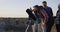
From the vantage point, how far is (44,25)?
8.27 metres

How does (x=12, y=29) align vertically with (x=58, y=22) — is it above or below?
below

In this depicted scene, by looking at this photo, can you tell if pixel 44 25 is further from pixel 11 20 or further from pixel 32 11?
pixel 11 20

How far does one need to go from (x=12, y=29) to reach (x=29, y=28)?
68.2 inches

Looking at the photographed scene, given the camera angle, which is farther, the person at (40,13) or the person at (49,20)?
the person at (49,20)

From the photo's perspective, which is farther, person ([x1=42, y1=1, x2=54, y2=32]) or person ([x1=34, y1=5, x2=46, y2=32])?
person ([x1=42, y1=1, x2=54, y2=32])

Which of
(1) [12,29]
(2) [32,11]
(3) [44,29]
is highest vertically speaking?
(2) [32,11]

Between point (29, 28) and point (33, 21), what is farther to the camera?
point (29, 28)

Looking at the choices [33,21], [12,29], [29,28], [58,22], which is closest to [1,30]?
[12,29]

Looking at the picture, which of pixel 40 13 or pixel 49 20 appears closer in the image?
pixel 40 13

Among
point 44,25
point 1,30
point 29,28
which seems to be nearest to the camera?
point 44,25

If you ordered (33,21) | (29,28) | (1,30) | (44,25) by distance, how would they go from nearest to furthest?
1. (44,25)
2. (33,21)
3. (29,28)
4. (1,30)

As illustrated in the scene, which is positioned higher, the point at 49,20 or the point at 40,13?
the point at 40,13

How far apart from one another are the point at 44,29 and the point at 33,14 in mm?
680

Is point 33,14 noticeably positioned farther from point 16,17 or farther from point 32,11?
point 16,17
